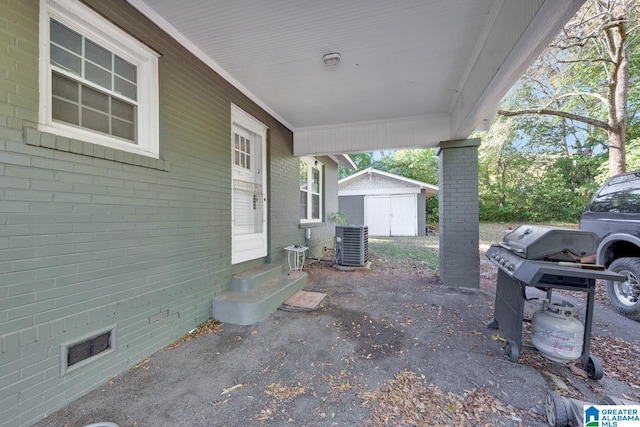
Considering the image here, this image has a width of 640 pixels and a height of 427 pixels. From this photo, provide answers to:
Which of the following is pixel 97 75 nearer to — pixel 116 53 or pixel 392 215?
pixel 116 53

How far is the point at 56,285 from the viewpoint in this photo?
5.60 ft

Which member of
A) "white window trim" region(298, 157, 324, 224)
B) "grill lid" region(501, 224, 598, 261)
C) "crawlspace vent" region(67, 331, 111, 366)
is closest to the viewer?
"crawlspace vent" region(67, 331, 111, 366)

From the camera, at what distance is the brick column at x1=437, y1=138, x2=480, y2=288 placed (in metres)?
4.31

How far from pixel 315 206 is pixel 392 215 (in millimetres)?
7656

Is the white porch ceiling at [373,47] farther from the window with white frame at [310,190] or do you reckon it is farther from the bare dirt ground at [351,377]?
the bare dirt ground at [351,377]

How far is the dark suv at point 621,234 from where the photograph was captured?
335cm

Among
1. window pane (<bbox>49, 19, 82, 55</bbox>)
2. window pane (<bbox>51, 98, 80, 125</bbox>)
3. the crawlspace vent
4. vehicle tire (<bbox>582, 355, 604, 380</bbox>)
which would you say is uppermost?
window pane (<bbox>49, 19, 82, 55</bbox>)

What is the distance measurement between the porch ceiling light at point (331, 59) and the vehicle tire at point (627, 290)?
4.38 metres

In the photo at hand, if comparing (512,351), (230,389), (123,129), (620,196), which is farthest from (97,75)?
(620,196)

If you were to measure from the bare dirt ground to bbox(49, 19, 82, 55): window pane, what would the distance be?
8.51 feet

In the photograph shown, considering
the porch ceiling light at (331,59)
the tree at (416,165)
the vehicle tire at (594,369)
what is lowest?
the vehicle tire at (594,369)

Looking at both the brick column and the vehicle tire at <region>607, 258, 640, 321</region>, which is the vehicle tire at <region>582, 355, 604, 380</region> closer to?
the vehicle tire at <region>607, 258, 640, 321</region>

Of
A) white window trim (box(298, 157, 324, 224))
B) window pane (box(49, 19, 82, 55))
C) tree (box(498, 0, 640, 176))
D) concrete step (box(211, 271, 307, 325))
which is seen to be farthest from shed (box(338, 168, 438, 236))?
window pane (box(49, 19, 82, 55))

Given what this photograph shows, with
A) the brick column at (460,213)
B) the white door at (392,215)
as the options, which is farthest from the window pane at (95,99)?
the white door at (392,215)
